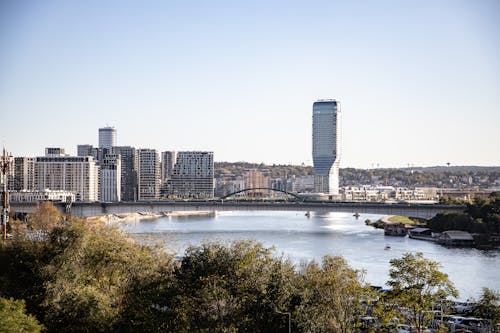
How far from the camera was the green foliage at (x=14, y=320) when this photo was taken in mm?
8992

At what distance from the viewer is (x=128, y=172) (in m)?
81.3

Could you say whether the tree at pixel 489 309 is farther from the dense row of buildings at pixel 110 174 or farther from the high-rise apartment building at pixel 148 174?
the high-rise apartment building at pixel 148 174

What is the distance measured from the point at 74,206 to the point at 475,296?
29.3 m

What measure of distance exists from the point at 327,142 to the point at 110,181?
3178 centimetres

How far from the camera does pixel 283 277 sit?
36.8ft

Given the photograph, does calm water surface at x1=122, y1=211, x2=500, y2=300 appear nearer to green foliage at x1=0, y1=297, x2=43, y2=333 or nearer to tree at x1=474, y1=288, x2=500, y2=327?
tree at x1=474, y1=288, x2=500, y2=327

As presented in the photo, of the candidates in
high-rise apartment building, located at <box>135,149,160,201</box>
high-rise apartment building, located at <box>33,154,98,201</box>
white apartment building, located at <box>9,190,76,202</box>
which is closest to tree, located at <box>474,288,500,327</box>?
white apartment building, located at <box>9,190,76,202</box>

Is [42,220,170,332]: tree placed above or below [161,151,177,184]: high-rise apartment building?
below

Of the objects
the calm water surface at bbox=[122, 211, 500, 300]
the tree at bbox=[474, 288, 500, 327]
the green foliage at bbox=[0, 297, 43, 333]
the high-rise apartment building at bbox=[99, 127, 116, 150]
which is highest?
the high-rise apartment building at bbox=[99, 127, 116, 150]

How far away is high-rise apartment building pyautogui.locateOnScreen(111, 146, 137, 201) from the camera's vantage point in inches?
3152

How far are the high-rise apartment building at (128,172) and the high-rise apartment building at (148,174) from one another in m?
0.66

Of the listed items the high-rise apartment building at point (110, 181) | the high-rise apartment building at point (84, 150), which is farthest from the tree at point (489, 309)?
the high-rise apartment building at point (84, 150)

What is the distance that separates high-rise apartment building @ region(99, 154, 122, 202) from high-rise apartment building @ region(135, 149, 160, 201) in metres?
9.72

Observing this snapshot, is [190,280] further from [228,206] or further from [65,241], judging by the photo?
[228,206]
